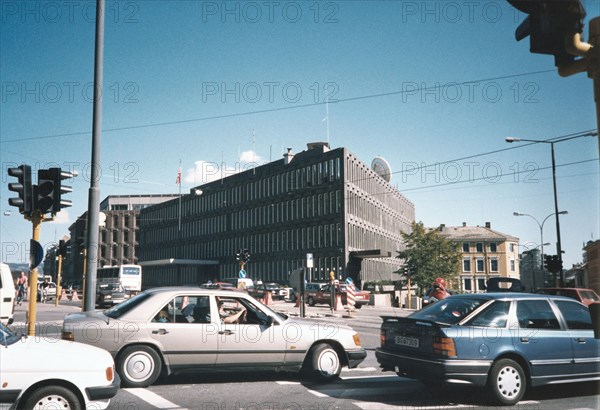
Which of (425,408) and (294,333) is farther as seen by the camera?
(294,333)

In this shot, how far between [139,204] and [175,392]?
117 m

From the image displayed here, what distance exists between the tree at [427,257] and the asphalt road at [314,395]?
39128 mm

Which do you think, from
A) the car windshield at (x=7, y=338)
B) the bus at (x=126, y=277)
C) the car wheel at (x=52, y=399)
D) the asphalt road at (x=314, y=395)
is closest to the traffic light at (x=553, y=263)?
the asphalt road at (x=314, y=395)

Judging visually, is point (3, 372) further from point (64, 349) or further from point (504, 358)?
point (504, 358)

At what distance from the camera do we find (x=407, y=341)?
775cm

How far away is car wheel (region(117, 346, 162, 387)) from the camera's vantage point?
791cm

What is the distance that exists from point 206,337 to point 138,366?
1.07m

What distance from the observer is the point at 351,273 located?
57.6 meters

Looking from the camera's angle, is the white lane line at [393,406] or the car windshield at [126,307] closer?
the white lane line at [393,406]

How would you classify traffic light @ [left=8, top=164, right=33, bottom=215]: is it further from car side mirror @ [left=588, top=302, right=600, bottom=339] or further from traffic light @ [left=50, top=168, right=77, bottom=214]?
car side mirror @ [left=588, top=302, right=600, bottom=339]

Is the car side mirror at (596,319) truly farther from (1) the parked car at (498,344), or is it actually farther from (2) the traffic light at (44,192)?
(2) the traffic light at (44,192)

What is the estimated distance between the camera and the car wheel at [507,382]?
7.14 m

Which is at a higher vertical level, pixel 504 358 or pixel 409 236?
pixel 409 236

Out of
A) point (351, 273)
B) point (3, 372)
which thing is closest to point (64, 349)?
point (3, 372)
